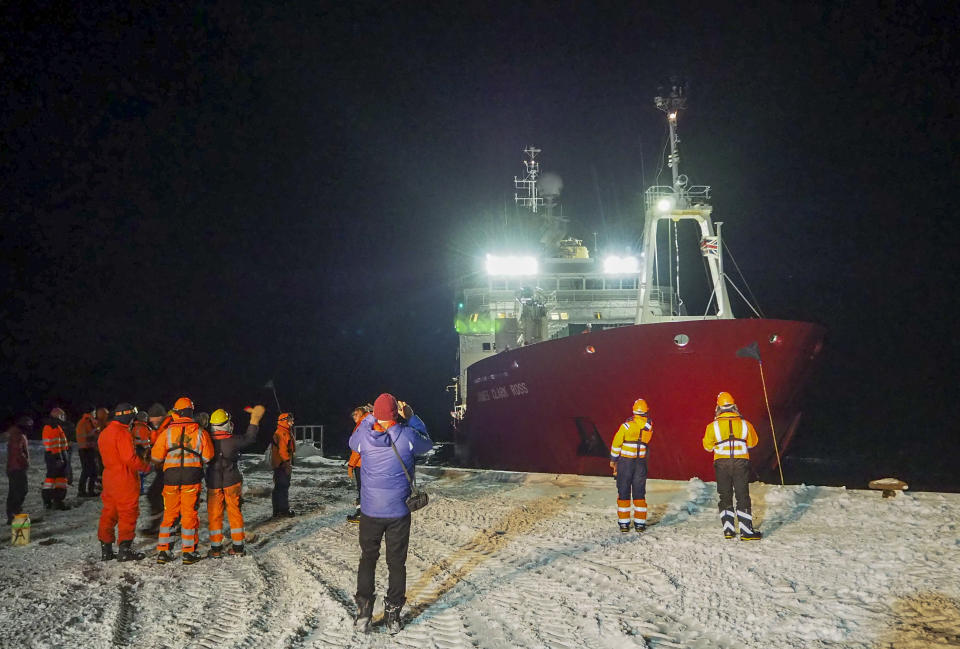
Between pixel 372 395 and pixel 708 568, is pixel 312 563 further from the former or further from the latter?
pixel 372 395

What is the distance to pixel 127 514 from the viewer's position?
256 inches

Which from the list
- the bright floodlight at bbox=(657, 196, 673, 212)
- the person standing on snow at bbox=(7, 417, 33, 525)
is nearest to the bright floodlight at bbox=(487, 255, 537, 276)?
the bright floodlight at bbox=(657, 196, 673, 212)

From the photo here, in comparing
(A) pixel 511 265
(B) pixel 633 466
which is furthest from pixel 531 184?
(B) pixel 633 466

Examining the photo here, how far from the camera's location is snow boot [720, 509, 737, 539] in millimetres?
6629

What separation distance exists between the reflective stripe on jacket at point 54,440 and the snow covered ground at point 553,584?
2235mm

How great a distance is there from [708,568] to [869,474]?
90.3 feet

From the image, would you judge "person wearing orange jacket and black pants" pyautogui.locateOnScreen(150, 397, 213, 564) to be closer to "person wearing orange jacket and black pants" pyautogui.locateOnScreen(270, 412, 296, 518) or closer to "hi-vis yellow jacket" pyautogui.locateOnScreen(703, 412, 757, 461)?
"person wearing orange jacket and black pants" pyautogui.locateOnScreen(270, 412, 296, 518)

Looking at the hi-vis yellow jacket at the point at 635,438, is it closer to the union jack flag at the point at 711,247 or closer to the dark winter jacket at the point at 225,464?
the dark winter jacket at the point at 225,464

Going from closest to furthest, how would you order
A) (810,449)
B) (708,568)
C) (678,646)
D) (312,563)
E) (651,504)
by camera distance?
(678,646)
(708,568)
(312,563)
(651,504)
(810,449)

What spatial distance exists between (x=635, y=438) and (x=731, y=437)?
1.05 m

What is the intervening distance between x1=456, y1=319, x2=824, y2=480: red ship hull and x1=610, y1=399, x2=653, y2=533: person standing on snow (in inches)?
221

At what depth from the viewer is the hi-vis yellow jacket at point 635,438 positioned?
290 inches

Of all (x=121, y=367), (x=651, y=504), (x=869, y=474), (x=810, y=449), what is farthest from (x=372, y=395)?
(x=651, y=504)

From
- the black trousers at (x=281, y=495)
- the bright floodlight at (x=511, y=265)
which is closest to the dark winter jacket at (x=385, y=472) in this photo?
the black trousers at (x=281, y=495)
